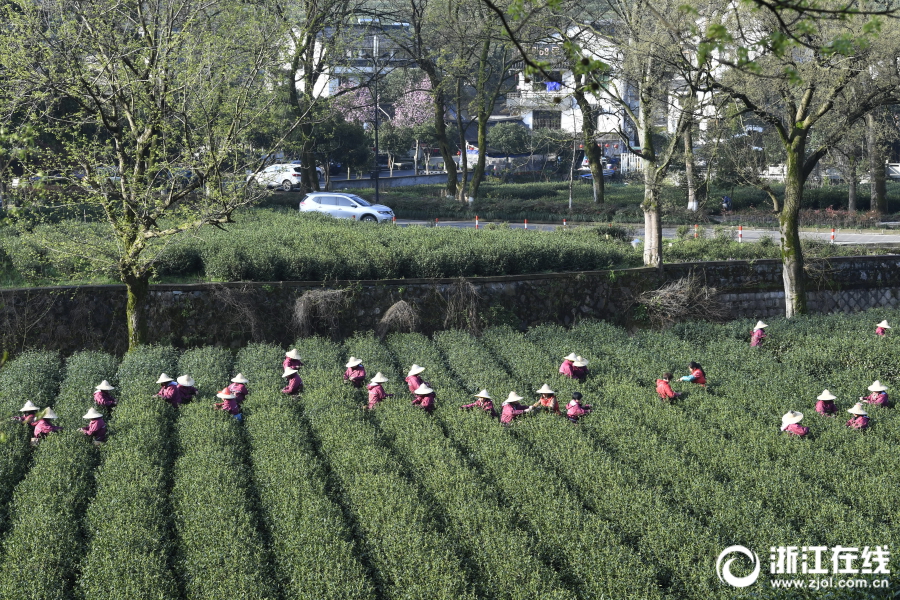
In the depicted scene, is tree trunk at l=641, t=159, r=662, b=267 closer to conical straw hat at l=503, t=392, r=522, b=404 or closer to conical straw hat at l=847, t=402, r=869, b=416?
conical straw hat at l=847, t=402, r=869, b=416

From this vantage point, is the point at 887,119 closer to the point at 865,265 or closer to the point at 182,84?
the point at 865,265

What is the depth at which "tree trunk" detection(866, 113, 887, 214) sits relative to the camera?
33469mm

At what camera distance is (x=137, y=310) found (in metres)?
15.8

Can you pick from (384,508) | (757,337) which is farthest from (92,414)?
(757,337)

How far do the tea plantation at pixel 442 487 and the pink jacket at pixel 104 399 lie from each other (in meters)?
0.18

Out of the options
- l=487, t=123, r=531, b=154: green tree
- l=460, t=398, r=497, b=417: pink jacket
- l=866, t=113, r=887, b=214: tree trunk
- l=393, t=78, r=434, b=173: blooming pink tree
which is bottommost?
l=460, t=398, r=497, b=417: pink jacket

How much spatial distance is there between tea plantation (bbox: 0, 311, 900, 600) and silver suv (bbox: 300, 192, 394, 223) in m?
16.0

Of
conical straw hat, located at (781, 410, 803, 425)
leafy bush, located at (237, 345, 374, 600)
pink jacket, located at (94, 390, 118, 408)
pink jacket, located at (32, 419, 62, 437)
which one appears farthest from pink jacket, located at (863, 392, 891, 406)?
pink jacket, located at (32, 419, 62, 437)

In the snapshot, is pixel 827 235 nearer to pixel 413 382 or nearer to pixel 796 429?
pixel 796 429

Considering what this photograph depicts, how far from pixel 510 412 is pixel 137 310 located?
27.6ft

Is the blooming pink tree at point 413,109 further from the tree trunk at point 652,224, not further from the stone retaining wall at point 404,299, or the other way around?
the stone retaining wall at point 404,299

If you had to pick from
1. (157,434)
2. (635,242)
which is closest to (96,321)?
(157,434)

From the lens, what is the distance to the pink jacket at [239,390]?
12305mm

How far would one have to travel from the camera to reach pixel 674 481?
366 inches
